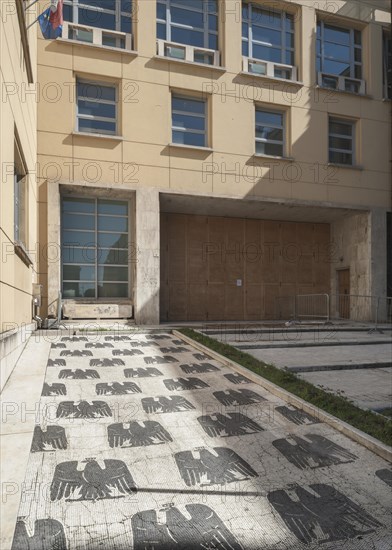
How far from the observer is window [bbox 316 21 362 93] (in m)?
16.7

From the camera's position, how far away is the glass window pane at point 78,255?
44.8 ft

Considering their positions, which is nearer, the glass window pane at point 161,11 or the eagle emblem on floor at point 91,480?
the eagle emblem on floor at point 91,480

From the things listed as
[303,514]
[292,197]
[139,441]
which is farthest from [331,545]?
[292,197]

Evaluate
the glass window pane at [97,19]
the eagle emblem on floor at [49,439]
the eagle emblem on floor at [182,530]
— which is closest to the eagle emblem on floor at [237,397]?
the eagle emblem on floor at [49,439]

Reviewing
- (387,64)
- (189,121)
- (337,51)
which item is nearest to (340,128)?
(337,51)

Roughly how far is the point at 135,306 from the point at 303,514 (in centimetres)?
1074

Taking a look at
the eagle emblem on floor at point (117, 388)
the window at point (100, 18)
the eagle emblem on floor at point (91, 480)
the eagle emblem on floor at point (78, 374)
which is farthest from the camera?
the window at point (100, 18)

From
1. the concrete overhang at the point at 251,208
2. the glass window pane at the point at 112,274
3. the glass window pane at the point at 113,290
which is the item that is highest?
the concrete overhang at the point at 251,208

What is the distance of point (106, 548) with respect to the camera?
265cm

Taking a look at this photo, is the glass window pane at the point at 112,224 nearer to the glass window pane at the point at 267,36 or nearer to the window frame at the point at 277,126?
the window frame at the point at 277,126

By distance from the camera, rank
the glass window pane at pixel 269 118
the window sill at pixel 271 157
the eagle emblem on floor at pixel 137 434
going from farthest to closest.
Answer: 1. the glass window pane at pixel 269 118
2. the window sill at pixel 271 157
3. the eagle emblem on floor at pixel 137 434

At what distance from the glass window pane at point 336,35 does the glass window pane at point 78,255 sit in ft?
43.7

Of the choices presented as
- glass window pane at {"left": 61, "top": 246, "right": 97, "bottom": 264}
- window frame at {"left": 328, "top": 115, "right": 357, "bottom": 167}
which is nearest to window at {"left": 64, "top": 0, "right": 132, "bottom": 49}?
glass window pane at {"left": 61, "top": 246, "right": 97, "bottom": 264}

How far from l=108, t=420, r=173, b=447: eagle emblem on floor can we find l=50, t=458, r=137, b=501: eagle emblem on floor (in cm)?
41
